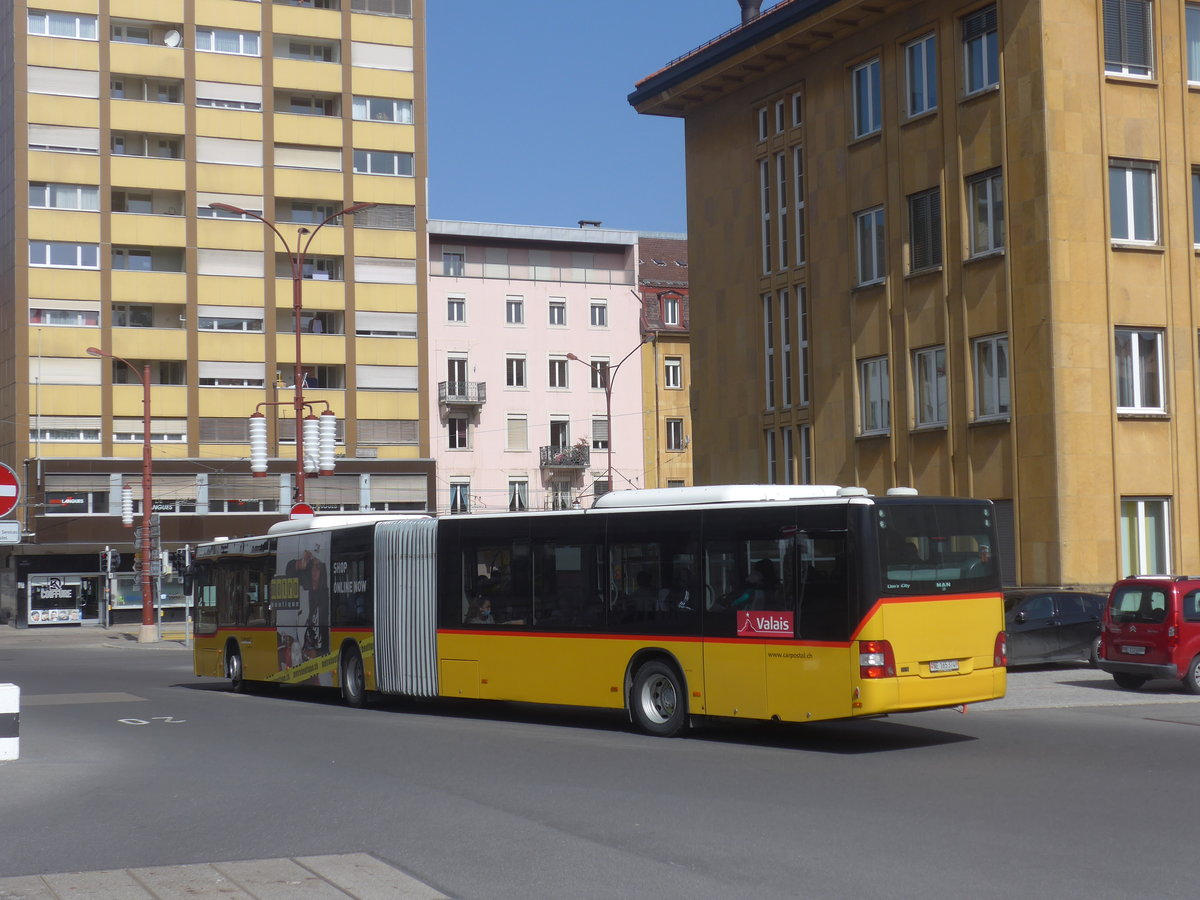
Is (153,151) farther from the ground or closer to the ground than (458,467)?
farther from the ground

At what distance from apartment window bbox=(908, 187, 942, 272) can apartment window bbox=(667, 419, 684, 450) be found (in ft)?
141

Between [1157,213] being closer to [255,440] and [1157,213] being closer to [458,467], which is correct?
[255,440]

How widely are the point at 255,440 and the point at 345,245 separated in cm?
3240

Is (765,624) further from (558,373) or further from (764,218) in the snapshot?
(558,373)

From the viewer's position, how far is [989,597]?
15.6 metres

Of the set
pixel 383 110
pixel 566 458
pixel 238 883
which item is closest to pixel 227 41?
pixel 383 110

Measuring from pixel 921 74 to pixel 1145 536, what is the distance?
11221 millimetres

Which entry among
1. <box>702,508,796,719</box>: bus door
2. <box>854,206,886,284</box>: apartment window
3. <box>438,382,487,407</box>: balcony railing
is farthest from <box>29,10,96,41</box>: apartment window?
<box>702,508,796,719</box>: bus door

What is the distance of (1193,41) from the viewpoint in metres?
30.9

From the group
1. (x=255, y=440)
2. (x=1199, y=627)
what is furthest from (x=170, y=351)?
(x=1199, y=627)

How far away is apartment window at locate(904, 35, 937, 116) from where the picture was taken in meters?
32.5

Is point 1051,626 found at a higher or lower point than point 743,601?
lower

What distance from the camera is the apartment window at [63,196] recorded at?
6150 cm

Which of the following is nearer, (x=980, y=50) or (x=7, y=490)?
(x=7, y=490)
